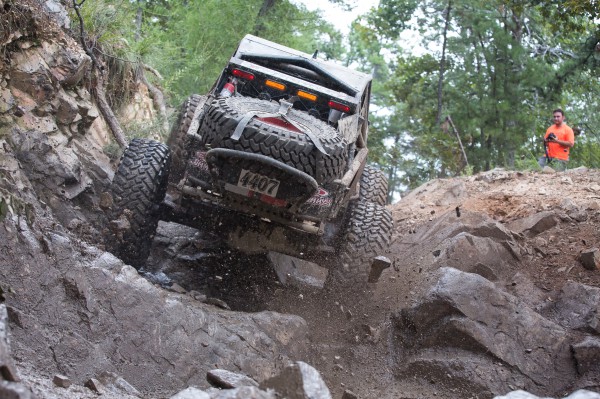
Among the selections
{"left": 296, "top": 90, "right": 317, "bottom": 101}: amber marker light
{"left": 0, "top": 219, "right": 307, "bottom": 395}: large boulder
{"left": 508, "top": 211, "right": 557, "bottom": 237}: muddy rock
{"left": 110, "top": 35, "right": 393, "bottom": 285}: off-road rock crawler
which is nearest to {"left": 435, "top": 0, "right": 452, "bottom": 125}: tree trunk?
{"left": 508, "top": 211, "right": 557, "bottom": 237}: muddy rock

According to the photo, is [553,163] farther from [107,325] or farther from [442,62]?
[107,325]

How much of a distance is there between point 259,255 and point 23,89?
2.85 m

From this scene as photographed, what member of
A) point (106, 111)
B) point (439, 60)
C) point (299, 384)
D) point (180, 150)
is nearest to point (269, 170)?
→ point (180, 150)

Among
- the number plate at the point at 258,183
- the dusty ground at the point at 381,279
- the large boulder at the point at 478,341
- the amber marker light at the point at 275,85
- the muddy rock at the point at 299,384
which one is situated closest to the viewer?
the muddy rock at the point at 299,384

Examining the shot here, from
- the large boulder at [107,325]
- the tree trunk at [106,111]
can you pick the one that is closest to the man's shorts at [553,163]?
the tree trunk at [106,111]

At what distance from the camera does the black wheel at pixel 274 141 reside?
17.5 feet

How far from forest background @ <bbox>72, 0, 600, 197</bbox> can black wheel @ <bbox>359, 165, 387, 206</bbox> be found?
2.81 metres

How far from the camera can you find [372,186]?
8.18 m

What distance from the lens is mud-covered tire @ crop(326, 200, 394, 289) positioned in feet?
21.8

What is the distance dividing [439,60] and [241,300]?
14057mm

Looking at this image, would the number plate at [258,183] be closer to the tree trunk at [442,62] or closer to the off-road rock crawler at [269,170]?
the off-road rock crawler at [269,170]

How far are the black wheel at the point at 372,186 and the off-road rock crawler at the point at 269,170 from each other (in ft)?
0.48

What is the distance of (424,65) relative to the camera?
20.0 meters

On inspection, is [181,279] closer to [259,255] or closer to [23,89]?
[259,255]
